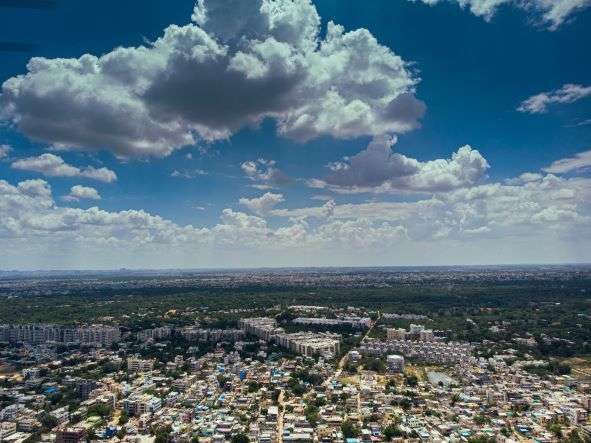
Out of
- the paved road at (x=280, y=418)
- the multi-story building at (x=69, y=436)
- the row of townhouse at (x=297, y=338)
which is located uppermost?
the row of townhouse at (x=297, y=338)

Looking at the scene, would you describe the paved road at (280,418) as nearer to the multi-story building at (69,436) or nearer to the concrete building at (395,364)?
the multi-story building at (69,436)

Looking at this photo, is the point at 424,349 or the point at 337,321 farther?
Result: the point at 337,321

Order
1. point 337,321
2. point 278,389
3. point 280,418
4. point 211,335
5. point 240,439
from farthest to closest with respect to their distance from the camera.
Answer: point 337,321, point 211,335, point 278,389, point 280,418, point 240,439

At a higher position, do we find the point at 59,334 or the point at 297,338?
the point at 59,334

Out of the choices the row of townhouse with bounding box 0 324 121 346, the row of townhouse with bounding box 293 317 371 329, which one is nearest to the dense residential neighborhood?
the row of townhouse with bounding box 0 324 121 346

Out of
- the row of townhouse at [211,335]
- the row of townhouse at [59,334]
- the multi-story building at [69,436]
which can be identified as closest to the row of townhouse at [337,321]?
the row of townhouse at [211,335]

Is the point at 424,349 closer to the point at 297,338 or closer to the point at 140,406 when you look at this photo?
the point at 297,338

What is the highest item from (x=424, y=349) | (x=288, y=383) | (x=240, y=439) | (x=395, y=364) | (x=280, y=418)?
(x=424, y=349)

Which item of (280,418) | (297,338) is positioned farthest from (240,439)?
(297,338)

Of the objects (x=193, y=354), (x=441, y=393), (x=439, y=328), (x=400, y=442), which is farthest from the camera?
(x=439, y=328)

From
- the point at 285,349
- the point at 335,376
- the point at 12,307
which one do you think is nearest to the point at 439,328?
the point at 285,349

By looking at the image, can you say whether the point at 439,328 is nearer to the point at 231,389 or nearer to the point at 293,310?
the point at 293,310
